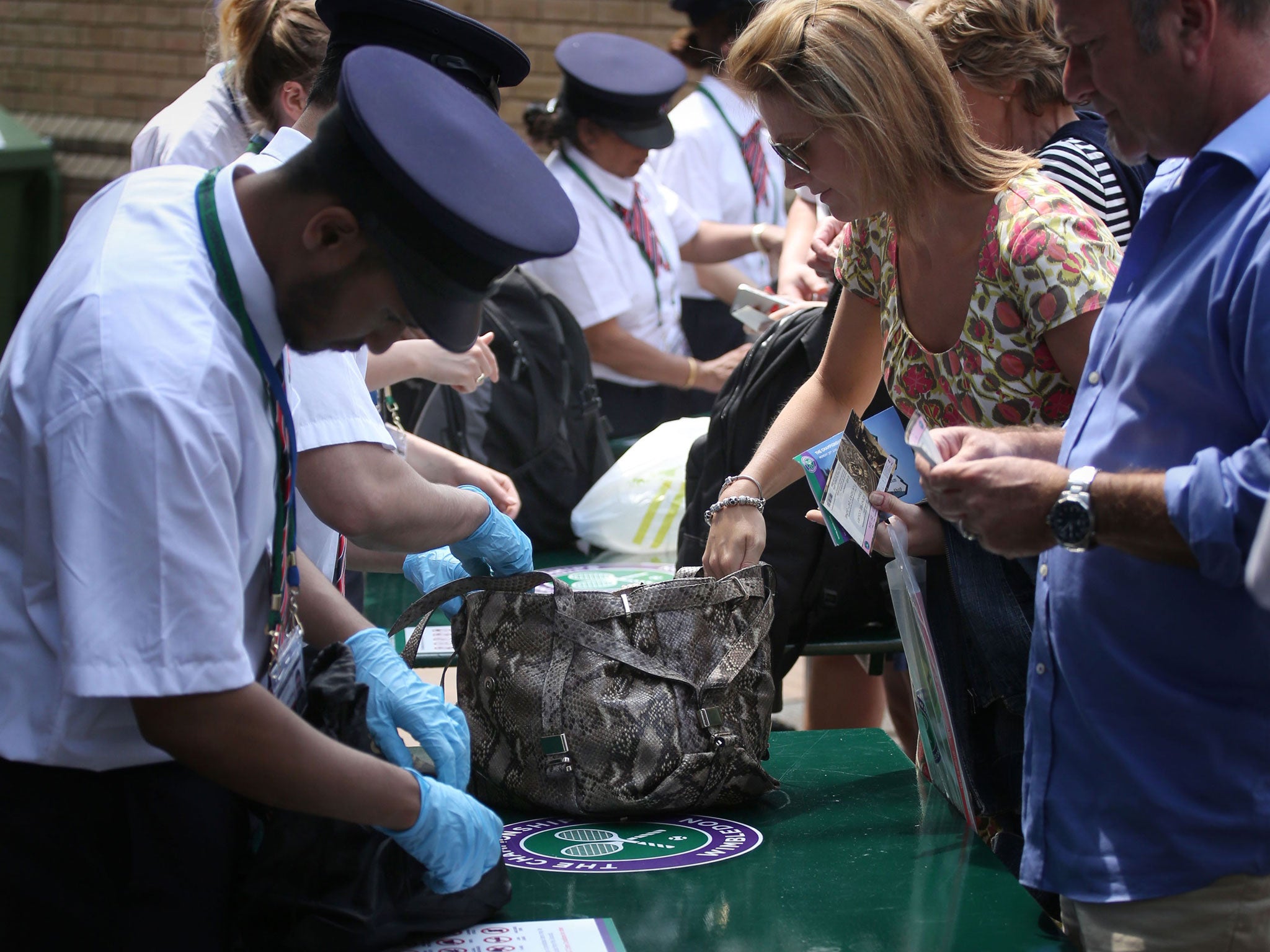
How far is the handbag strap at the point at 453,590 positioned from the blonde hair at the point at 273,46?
43.7 inches

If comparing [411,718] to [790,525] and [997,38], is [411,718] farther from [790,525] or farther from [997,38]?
[997,38]

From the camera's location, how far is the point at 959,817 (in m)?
1.97

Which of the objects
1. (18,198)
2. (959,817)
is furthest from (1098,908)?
(18,198)

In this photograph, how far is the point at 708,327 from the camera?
5.36 metres

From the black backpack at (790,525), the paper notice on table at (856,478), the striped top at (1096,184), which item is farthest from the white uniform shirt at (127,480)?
the black backpack at (790,525)

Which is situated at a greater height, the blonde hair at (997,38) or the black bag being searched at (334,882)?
the blonde hair at (997,38)

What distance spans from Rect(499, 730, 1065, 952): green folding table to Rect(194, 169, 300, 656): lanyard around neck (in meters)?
0.52

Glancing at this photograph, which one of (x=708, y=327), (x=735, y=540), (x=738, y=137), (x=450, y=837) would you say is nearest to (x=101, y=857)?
(x=450, y=837)

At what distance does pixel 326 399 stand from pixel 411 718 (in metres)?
0.47

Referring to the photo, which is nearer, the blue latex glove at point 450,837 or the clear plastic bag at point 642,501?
the blue latex glove at point 450,837

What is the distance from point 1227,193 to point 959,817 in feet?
3.37

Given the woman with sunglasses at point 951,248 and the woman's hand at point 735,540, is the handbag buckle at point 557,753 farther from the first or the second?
the woman with sunglasses at point 951,248

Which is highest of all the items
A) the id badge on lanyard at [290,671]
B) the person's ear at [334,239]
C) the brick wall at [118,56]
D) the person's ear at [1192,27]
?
the brick wall at [118,56]

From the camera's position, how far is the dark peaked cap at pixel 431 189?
1.19m
